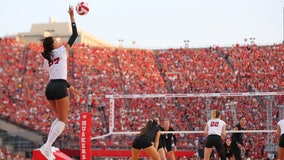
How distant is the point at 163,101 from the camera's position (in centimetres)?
2688

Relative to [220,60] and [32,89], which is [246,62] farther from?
[32,89]

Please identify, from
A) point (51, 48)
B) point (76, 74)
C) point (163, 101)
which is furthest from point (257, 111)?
point (51, 48)

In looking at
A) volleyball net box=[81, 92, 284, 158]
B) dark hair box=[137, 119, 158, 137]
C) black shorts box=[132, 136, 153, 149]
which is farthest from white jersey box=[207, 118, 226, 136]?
volleyball net box=[81, 92, 284, 158]

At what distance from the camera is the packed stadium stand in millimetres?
23516

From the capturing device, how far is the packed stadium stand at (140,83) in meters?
23.5

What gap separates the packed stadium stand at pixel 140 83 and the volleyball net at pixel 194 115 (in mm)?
53

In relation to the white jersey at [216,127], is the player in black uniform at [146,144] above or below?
below

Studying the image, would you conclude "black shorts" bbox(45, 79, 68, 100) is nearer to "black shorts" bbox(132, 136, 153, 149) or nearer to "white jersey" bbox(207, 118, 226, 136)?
"black shorts" bbox(132, 136, 153, 149)

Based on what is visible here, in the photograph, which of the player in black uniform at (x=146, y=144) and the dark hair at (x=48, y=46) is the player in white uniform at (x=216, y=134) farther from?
the dark hair at (x=48, y=46)

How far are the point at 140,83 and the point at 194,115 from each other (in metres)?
6.98

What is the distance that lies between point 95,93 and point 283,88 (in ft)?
37.5

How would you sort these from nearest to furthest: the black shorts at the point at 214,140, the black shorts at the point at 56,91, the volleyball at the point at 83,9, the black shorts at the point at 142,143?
the black shorts at the point at 56,91 < the volleyball at the point at 83,9 < the black shorts at the point at 142,143 < the black shorts at the point at 214,140

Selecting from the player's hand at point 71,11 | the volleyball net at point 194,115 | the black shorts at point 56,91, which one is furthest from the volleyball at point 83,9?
the volleyball net at point 194,115

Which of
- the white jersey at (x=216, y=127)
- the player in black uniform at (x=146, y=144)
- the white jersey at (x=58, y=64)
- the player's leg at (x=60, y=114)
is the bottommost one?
the player in black uniform at (x=146, y=144)
